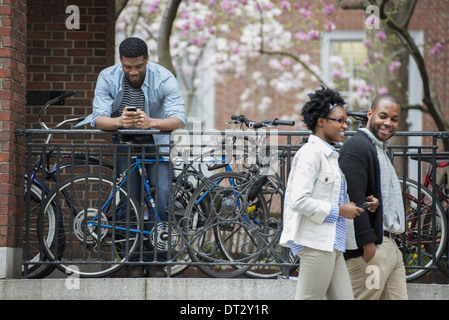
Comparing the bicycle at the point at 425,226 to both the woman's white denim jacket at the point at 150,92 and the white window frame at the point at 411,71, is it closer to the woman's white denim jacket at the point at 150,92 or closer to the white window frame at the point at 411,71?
the woman's white denim jacket at the point at 150,92

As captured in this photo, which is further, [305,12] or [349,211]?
[305,12]

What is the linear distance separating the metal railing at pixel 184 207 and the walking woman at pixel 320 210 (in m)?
1.74

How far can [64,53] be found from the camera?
869 centimetres

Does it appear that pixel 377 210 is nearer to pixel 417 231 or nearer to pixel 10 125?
pixel 417 231

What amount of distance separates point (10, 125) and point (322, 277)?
319 cm

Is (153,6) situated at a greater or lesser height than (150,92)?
greater

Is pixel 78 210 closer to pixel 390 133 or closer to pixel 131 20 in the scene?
pixel 390 133

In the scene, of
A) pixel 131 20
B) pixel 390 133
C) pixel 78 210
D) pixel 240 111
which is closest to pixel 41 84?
pixel 78 210

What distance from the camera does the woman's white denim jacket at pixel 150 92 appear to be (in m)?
6.92

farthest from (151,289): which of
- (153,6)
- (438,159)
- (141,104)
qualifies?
(153,6)

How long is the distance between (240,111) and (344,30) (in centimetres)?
316

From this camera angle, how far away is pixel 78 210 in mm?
7230
